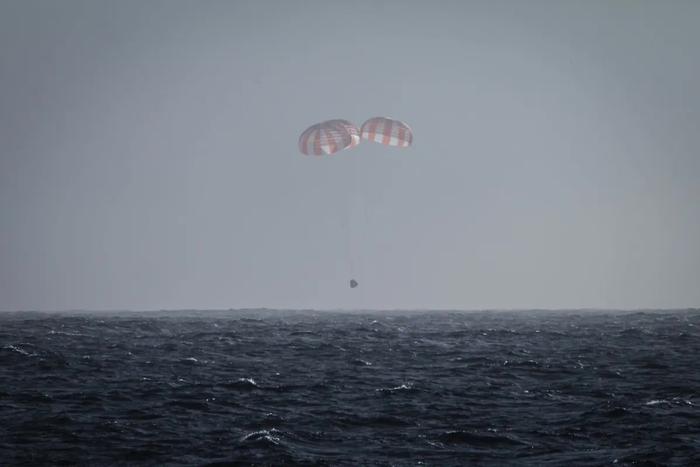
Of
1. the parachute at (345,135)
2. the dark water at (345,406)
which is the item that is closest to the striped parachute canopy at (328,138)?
the parachute at (345,135)

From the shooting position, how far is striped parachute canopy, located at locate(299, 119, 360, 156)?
72188 mm

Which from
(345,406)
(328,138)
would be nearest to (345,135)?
(328,138)

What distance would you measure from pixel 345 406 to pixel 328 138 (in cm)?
5010

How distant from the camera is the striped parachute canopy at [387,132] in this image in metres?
72.8

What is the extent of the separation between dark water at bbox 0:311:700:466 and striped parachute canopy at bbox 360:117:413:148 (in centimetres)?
3451

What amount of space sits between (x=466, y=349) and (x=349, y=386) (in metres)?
16.9

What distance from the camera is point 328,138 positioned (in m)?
72.4

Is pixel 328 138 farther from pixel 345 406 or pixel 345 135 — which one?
pixel 345 406

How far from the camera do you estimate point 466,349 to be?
143 ft

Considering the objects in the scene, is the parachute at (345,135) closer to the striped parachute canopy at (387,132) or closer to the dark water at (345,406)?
the striped parachute canopy at (387,132)

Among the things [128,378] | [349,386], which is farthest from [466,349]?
[128,378]

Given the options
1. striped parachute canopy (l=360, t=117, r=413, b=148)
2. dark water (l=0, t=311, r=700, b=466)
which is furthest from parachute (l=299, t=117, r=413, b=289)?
dark water (l=0, t=311, r=700, b=466)

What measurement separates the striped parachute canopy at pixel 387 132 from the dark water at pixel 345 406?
34514 mm

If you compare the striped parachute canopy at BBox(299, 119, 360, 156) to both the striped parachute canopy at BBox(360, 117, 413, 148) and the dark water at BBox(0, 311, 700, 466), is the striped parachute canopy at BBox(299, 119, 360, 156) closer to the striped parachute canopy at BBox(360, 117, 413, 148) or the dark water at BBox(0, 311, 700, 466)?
the striped parachute canopy at BBox(360, 117, 413, 148)
